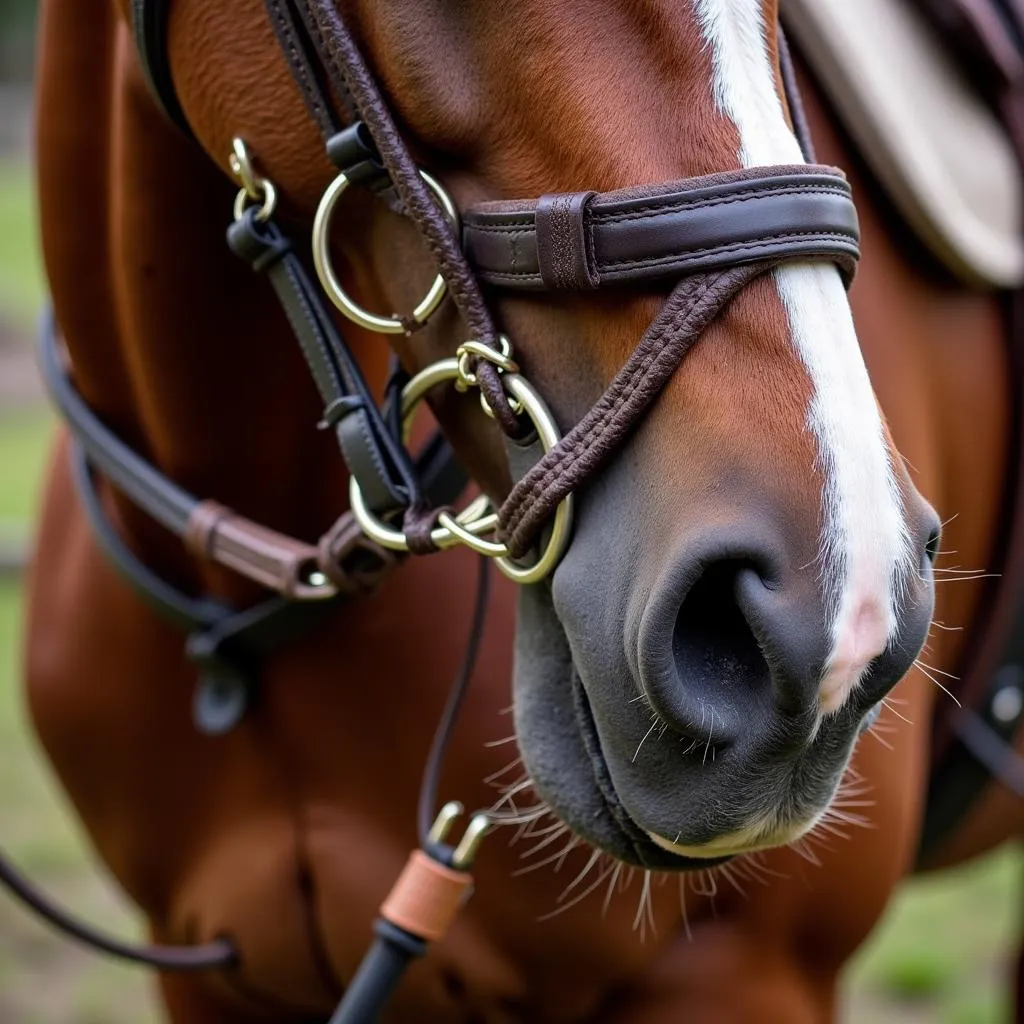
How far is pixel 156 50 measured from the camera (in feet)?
3.99

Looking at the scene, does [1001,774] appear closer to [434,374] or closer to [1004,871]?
[434,374]

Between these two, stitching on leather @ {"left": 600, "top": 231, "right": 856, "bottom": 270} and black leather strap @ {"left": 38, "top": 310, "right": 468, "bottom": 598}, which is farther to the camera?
black leather strap @ {"left": 38, "top": 310, "right": 468, "bottom": 598}

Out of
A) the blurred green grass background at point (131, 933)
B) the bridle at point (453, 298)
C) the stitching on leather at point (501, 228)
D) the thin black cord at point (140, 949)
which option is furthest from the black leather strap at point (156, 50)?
the blurred green grass background at point (131, 933)

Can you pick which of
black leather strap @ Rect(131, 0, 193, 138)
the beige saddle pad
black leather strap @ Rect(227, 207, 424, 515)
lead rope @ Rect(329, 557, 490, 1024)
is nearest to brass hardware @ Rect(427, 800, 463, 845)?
lead rope @ Rect(329, 557, 490, 1024)

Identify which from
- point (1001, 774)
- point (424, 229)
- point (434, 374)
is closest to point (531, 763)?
point (434, 374)

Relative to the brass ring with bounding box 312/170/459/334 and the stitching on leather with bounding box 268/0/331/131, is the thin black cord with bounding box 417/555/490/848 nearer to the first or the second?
the brass ring with bounding box 312/170/459/334

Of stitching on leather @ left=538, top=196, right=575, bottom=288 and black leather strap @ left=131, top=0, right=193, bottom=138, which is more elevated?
black leather strap @ left=131, top=0, right=193, bottom=138

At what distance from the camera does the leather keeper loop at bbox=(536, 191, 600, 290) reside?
3.25 feet

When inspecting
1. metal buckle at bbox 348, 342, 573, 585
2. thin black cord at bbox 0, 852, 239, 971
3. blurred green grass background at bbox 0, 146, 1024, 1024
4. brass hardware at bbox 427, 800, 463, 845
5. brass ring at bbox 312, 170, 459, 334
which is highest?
brass ring at bbox 312, 170, 459, 334

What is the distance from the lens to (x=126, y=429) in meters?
1.62

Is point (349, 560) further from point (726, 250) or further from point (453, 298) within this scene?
point (726, 250)

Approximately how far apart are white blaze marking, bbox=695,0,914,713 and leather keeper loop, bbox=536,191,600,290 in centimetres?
12

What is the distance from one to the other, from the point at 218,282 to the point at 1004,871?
361 centimetres

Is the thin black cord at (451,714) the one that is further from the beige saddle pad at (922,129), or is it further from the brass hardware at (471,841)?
the beige saddle pad at (922,129)
